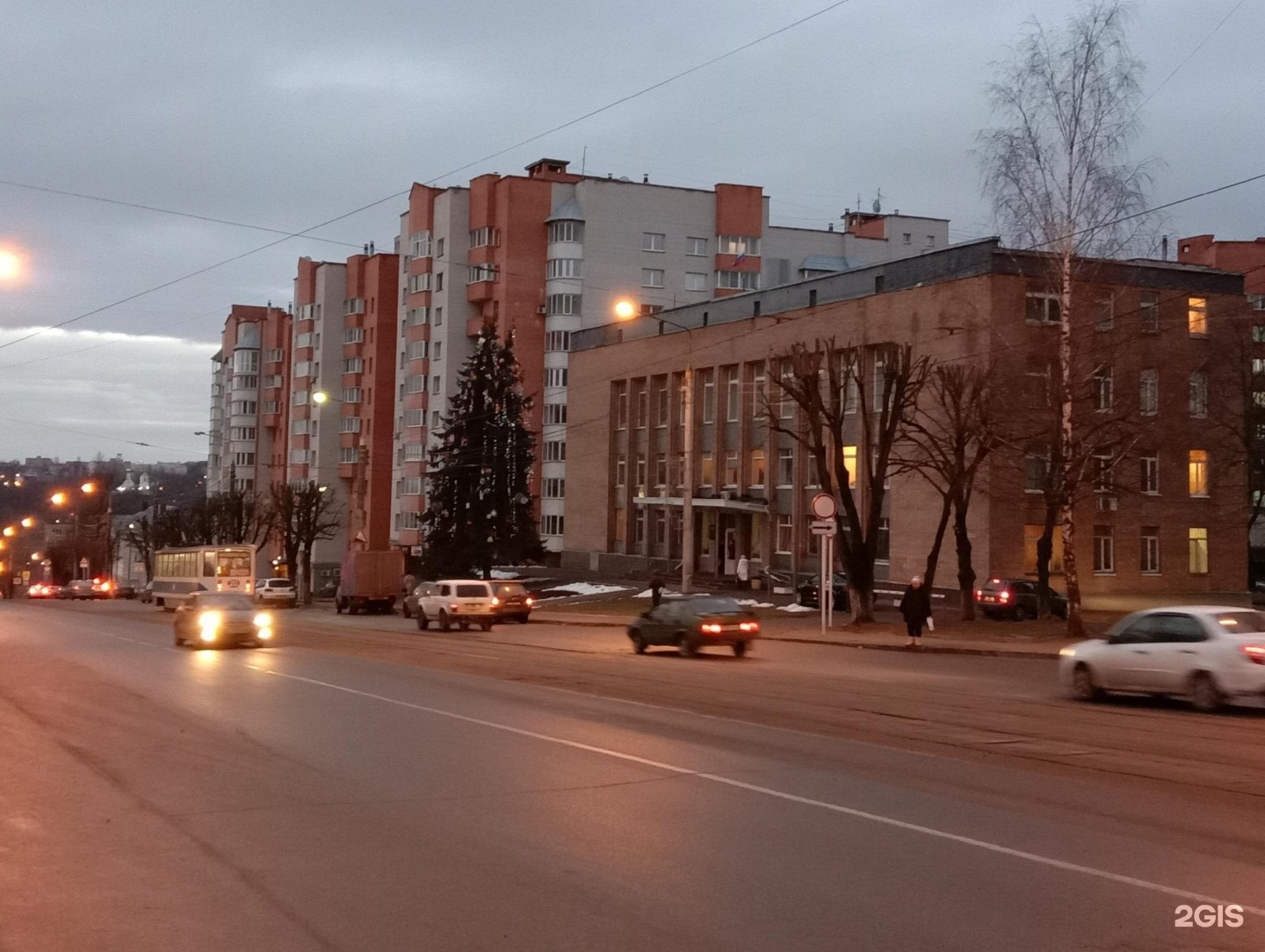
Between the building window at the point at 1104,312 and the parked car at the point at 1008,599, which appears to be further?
the parked car at the point at 1008,599

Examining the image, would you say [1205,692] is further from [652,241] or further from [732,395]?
[652,241]

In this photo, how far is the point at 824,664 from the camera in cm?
2633

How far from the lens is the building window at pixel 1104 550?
166 ft

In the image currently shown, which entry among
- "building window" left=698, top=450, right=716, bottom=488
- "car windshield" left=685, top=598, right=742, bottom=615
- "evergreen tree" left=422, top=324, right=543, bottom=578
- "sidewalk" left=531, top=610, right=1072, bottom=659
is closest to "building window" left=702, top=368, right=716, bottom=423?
"building window" left=698, top=450, right=716, bottom=488

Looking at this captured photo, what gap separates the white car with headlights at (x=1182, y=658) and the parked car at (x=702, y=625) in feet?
31.5

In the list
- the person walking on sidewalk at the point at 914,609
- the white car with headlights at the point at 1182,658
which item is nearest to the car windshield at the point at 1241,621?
the white car with headlights at the point at 1182,658

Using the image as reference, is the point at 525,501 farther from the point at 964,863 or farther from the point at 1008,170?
the point at 964,863

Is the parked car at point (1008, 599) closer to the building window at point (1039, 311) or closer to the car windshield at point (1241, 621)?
the building window at point (1039, 311)

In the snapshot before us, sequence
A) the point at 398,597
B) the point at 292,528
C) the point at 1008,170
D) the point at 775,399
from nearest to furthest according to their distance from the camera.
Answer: the point at 1008,170
the point at 775,399
the point at 398,597
the point at 292,528

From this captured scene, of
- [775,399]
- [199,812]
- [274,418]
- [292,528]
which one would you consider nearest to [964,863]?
[199,812]

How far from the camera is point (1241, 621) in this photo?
57.7 ft

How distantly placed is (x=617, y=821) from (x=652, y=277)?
72976mm

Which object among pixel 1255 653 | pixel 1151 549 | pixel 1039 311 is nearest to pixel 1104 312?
pixel 1039 311

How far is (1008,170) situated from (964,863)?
28.6m
